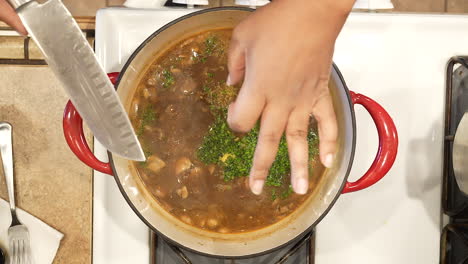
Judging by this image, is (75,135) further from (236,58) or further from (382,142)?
(382,142)

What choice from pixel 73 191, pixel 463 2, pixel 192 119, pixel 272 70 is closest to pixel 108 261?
pixel 73 191

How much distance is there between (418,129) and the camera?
1.06m

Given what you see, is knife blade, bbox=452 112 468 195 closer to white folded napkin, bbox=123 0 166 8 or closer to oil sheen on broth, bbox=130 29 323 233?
oil sheen on broth, bbox=130 29 323 233

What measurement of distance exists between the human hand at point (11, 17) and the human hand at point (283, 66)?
1.26 ft

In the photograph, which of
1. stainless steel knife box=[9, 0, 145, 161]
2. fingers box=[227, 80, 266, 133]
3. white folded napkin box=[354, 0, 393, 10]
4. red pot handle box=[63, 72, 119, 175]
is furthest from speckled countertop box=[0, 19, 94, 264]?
white folded napkin box=[354, 0, 393, 10]

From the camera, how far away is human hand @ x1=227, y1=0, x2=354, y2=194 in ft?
2.04

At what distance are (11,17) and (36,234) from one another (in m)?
0.52

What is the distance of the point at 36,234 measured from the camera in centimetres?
111

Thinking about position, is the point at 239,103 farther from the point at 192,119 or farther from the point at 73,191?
the point at 73,191

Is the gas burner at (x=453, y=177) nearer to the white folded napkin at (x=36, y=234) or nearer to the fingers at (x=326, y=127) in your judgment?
the fingers at (x=326, y=127)

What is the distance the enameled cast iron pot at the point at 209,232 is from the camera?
2.82 feet

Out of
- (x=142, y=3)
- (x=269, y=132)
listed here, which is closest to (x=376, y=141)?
(x=269, y=132)

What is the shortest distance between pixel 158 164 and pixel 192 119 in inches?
4.5

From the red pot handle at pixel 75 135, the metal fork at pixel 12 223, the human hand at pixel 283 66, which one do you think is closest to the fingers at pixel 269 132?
the human hand at pixel 283 66
